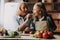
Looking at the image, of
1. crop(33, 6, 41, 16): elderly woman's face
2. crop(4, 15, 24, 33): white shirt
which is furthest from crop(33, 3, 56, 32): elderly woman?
crop(4, 15, 24, 33): white shirt

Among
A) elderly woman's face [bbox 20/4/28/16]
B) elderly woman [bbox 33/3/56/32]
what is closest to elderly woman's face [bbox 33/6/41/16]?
elderly woman [bbox 33/3/56/32]

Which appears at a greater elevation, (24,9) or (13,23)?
(24,9)

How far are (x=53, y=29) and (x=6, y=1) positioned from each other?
916 millimetres

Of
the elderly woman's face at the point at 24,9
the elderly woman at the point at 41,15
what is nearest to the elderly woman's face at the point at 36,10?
the elderly woman at the point at 41,15

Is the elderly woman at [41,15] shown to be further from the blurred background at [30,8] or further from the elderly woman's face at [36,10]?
the blurred background at [30,8]

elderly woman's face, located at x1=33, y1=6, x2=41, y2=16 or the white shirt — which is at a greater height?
elderly woman's face, located at x1=33, y1=6, x2=41, y2=16

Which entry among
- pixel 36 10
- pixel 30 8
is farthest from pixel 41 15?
pixel 30 8

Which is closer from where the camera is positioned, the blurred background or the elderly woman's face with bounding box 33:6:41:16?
the elderly woman's face with bounding box 33:6:41:16

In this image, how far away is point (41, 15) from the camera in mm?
2662

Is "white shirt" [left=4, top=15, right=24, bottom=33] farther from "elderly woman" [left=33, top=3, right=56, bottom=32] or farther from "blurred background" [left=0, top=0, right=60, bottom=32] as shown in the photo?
"elderly woman" [left=33, top=3, right=56, bottom=32]

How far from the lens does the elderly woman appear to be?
264cm

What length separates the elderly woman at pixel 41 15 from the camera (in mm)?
2638

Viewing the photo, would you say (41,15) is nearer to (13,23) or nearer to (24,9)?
(24,9)

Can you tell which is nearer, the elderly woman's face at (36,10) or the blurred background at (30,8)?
the elderly woman's face at (36,10)
